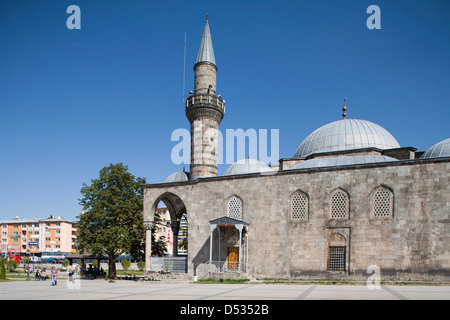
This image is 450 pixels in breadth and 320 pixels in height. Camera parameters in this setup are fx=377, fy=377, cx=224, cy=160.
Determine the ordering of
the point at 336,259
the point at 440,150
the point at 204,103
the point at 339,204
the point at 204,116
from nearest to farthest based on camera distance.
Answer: the point at 336,259 < the point at 339,204 < the point at 440,150 < the point at 204,103 < the point at 204,116

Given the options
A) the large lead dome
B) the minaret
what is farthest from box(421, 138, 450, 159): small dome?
the minaret

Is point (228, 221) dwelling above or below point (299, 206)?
below

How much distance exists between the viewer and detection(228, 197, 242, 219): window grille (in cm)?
2369

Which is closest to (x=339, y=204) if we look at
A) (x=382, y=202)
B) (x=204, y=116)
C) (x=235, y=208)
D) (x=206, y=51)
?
(x=382, y=202)

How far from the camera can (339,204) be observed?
21.0 meters

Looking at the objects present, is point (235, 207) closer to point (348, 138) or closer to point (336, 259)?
point (336, 259)

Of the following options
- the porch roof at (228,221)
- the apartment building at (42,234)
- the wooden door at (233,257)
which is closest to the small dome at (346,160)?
the porch roof at (228,221)

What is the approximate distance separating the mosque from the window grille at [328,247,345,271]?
52 millimetres

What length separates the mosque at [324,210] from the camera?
61.8 ft

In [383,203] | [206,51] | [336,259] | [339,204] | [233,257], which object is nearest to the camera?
[383,203]

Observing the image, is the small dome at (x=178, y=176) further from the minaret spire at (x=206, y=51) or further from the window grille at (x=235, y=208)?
the minaret spire at (x=206, y=51)

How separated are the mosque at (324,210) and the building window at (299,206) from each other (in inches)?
2.3

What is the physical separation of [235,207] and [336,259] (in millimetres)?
6800

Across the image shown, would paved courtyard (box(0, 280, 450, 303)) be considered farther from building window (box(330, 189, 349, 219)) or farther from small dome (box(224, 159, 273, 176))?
small dome (box(224, 159, 273, 176))
